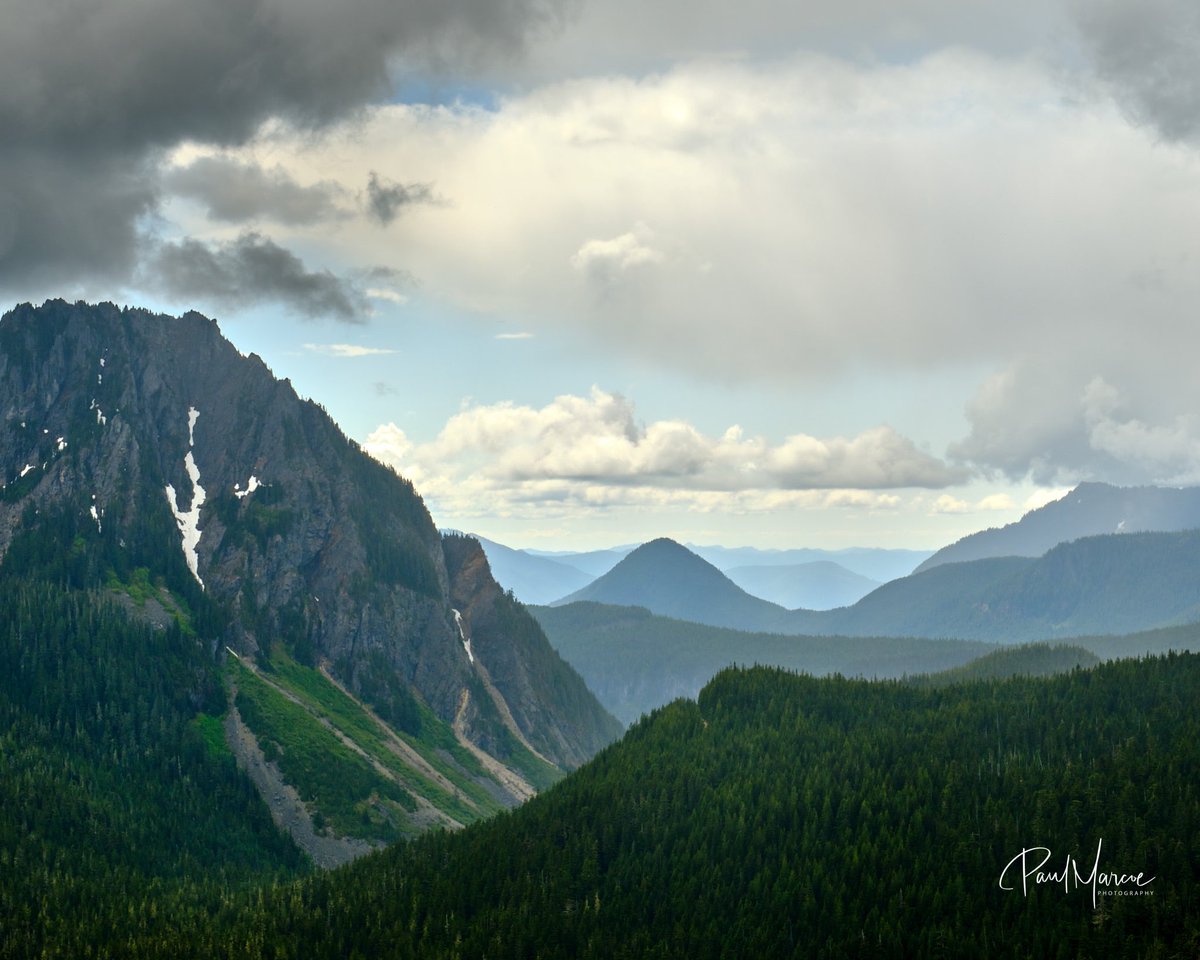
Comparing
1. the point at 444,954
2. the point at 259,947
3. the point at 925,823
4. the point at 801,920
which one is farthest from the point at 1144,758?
the point at 259,947

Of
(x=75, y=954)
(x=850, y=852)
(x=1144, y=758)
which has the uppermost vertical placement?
(x=1144, y=758)

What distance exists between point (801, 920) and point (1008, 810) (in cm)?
4211

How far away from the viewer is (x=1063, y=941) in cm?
16138

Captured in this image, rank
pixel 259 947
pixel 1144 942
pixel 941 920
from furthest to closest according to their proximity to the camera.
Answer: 1. pixel 259 947
2. pixel 941 920
3. pixel 1144 942

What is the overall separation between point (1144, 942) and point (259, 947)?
443 feet

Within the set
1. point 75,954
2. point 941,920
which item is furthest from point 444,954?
point 941,920

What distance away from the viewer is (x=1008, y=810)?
636ft

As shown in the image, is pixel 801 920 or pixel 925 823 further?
pixel 925 823

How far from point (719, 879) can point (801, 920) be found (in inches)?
754

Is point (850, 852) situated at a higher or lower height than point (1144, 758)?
lower

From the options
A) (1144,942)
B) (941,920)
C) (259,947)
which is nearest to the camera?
(1144,942)

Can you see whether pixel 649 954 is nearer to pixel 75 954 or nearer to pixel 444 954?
pixel 444 954

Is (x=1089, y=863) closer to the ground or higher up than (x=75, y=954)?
higher up

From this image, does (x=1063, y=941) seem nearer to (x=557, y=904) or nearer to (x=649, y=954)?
(x=649, y=954)
